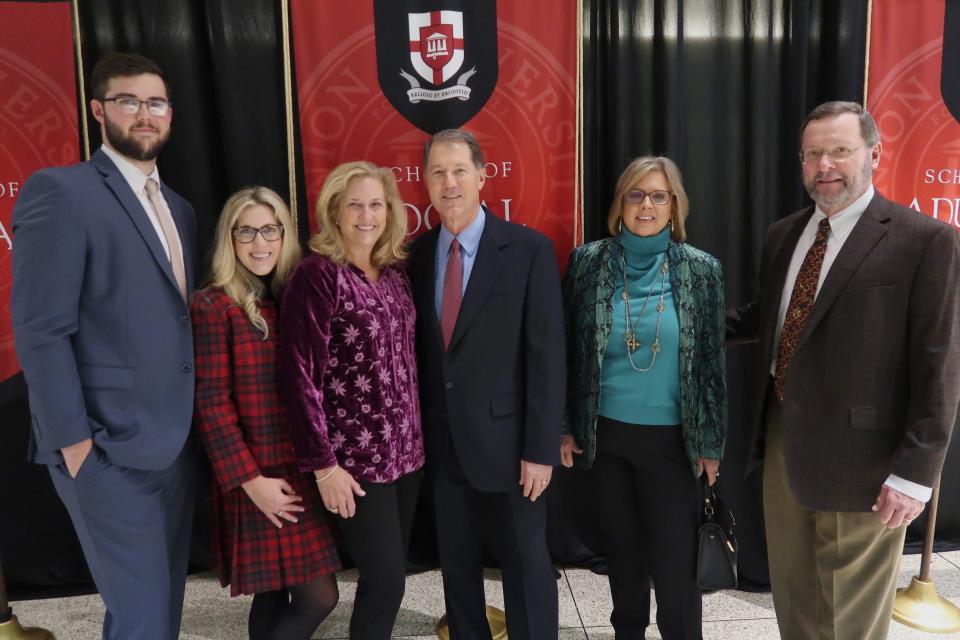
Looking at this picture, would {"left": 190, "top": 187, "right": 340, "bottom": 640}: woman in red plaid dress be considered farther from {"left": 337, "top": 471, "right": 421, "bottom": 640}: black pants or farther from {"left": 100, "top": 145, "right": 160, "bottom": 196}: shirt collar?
{"left": 100, "top": 145, "right": 160, "bottom": 196}: shirt collar

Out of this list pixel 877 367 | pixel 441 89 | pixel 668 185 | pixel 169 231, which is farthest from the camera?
pixel 441 89

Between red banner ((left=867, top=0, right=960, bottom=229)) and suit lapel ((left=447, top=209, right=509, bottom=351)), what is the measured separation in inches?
72.8

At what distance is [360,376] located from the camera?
6.13ft

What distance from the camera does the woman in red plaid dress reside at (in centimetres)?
188

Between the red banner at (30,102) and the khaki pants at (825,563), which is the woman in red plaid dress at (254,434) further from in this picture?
the khaki pants at (825,563)

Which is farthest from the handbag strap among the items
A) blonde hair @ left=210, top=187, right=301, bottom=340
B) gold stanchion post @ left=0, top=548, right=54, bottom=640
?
gold stanchion post @ left=0, top=548, right=54, bottom=640

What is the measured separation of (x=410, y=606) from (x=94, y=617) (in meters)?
1.29

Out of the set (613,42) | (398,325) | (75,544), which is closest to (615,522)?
(398,325)

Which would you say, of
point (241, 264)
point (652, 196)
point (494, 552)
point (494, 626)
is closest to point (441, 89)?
point (652, 196)

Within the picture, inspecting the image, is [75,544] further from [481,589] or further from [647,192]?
[647,192]

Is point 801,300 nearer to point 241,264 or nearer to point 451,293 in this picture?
point 451,293

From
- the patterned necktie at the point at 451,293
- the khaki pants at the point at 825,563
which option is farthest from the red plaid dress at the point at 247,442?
the khaki pants at the point at 825,563

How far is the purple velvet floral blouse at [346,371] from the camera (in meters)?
1.81

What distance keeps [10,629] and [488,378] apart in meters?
2.17
